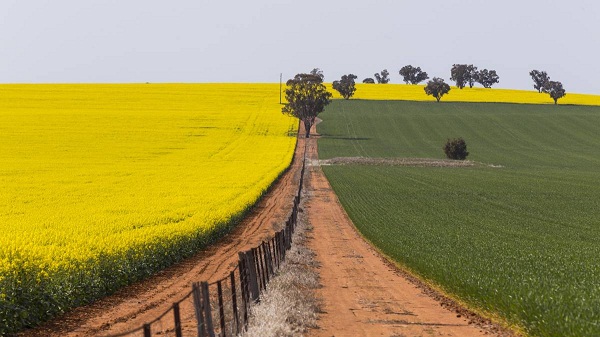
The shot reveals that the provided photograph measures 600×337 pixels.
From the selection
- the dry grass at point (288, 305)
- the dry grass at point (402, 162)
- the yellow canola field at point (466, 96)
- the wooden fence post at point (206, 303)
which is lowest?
the dry grass at point (402, 162)

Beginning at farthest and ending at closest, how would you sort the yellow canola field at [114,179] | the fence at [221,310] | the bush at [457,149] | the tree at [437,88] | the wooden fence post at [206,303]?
the tree at [437,88], the bush at [457,149], the yellow canola field at [114,179], the fence at [221,310], the wooden fence post at [206,303]

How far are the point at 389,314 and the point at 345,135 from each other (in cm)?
9839

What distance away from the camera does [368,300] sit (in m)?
18.5

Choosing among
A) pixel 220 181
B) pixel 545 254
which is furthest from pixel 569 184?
pixel 545 254

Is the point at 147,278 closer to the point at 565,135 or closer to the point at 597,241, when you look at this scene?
the point at 597,241

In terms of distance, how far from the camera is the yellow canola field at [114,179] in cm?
1817

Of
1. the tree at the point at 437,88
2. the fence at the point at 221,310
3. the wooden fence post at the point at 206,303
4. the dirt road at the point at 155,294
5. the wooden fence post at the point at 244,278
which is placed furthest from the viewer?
the tree at the point at 437,88

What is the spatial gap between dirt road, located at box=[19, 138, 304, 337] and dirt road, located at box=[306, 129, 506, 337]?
289 centimetres

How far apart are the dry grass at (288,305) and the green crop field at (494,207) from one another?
11.8 feet

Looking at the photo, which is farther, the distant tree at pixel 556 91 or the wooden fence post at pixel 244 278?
the distant tree at pixel 556 91

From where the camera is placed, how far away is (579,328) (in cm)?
1338

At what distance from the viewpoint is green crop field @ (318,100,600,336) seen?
57.4 feet

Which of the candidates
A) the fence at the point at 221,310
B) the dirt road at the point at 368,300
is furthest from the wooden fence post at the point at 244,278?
the dirt road at the point at 368,300

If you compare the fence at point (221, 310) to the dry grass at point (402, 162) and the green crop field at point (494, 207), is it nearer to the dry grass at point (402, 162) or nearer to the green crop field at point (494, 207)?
the green crop field at point (494, 207)
